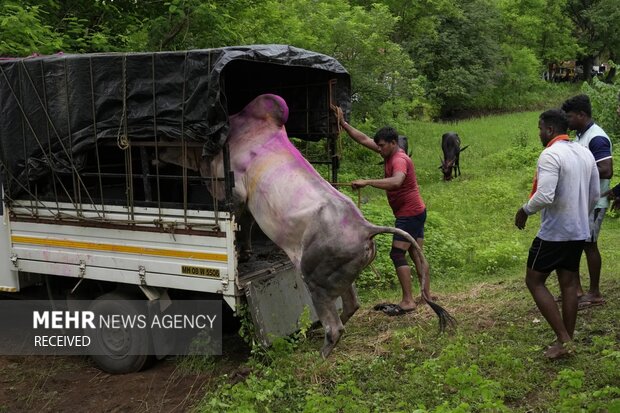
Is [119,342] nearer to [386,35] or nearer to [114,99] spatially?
[114,99]

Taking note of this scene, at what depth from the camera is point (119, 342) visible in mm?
5578

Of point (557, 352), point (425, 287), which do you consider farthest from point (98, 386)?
point (557, 352)

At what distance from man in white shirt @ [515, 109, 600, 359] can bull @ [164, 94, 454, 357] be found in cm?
89

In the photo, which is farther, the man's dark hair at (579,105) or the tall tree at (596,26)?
the tall tree at (596,26)

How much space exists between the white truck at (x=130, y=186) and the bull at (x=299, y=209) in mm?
271

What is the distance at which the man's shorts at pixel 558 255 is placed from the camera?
4.61m

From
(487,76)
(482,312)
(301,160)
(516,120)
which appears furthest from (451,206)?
(487,76)

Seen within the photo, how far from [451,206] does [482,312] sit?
253 inches

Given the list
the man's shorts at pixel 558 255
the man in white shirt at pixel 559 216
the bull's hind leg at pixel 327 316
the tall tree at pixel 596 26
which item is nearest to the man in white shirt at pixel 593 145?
the man in white shirt at pixel 559 216

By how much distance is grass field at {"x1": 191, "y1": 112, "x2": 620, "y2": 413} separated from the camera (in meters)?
4.10

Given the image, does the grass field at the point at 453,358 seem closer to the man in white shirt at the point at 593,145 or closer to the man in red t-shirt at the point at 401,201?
the man in red t-shirt at the point at 401,201

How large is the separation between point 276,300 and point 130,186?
158 cm

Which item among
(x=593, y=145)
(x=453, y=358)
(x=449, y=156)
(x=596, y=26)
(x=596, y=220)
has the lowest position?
(x=449, y=156)

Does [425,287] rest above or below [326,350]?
above
